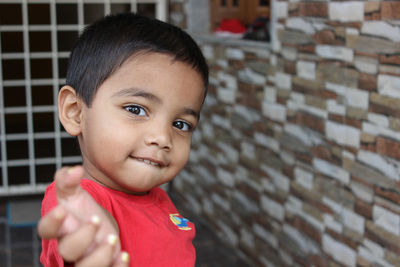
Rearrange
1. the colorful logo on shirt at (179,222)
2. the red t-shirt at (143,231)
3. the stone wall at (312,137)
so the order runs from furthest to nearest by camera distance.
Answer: the stone wall at (312,137) < the colorful logo on shirt at (179,222) < the red t-shirt at (143,231)

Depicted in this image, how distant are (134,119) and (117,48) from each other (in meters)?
0.16

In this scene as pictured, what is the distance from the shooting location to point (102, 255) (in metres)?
0.74

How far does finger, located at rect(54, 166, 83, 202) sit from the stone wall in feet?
4.22

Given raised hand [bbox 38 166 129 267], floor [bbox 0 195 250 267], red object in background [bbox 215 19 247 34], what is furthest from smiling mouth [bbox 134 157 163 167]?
red object in background [bbox 215 19 247 34]

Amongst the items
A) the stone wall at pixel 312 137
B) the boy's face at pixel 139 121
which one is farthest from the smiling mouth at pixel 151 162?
the stone wall at pixel 312 137

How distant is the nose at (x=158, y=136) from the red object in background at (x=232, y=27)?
212cm

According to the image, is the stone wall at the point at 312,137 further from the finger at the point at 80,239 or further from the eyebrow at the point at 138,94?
the finger at the point at 80,239

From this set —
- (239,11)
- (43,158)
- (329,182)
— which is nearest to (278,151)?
(329,182)

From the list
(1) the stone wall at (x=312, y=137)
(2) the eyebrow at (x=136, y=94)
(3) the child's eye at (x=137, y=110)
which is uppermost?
(2) the eyebrow at (x=136, y=94)

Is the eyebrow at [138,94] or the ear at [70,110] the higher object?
the eyebrow at [138,94]

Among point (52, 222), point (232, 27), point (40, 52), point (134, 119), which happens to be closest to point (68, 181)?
point (52, 222)

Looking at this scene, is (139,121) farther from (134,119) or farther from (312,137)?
(312,137)

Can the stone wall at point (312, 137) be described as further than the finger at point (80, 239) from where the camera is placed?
Yes

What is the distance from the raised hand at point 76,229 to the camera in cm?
73
